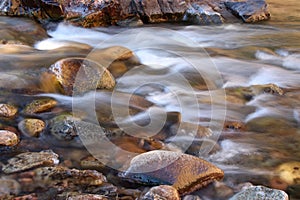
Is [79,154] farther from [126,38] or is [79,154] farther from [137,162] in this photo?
[126,38]

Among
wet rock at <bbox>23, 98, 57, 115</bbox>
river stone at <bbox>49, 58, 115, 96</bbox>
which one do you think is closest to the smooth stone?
wet rock at <bbox>23, 98, 57, 115</bbox>

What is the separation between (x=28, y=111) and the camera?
3.87 m

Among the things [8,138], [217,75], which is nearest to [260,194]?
[8,138]

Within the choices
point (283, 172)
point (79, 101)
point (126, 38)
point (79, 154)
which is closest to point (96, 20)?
point (126, 38)

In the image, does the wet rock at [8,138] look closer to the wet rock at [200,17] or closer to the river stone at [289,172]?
the river stone at [289,172]

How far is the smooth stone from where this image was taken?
12.3 feet

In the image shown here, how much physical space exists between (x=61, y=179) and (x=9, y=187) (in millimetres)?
365

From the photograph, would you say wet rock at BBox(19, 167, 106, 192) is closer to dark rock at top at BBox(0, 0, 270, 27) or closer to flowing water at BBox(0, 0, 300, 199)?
flowing water at BBox(0, 0, 300, 199)

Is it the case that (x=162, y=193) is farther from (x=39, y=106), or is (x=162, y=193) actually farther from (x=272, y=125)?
(x=272, y=125)

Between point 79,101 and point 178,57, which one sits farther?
point 178,57

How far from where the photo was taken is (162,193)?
8.34ft

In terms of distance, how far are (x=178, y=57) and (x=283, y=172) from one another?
363 cm

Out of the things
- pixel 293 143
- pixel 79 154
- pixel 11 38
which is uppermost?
pixel 11 38

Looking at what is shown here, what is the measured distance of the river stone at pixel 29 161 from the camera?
289 centimetres
